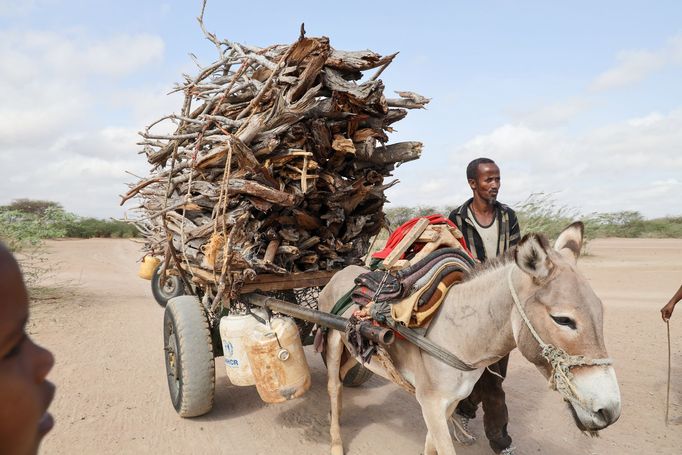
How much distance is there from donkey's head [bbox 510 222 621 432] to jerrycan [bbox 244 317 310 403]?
204 centimetres

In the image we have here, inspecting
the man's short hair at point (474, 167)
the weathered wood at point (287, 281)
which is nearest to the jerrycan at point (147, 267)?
the weathered wood at point (287, 281)

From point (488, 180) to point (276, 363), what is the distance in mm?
2319

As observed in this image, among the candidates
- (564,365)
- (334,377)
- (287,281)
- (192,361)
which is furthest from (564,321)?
(192,361)

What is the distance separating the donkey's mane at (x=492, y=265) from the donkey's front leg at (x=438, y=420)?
795 mm

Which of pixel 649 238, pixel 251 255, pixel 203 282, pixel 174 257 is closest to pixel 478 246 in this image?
pixel 251 255

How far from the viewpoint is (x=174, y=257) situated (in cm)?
462

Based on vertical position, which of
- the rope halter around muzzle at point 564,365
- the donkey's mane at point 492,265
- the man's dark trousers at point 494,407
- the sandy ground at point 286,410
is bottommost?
the sandy ground at point 286,410

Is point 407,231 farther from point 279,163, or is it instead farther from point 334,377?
point 334,377

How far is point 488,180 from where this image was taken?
12.2ft

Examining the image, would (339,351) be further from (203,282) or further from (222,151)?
(222,151)

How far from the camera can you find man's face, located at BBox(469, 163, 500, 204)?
370 centimetres

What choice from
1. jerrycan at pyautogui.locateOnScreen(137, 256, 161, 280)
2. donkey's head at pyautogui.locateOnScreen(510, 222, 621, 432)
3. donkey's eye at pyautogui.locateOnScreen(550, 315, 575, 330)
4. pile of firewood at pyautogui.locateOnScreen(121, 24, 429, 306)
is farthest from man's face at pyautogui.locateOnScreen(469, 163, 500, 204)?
jerrycan at pyautogui.locateOnScreen(137, 256, 161, 280)

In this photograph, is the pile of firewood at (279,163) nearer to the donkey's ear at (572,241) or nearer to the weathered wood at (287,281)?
the weathered wood at (287,281)

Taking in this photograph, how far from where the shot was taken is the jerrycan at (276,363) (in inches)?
150
